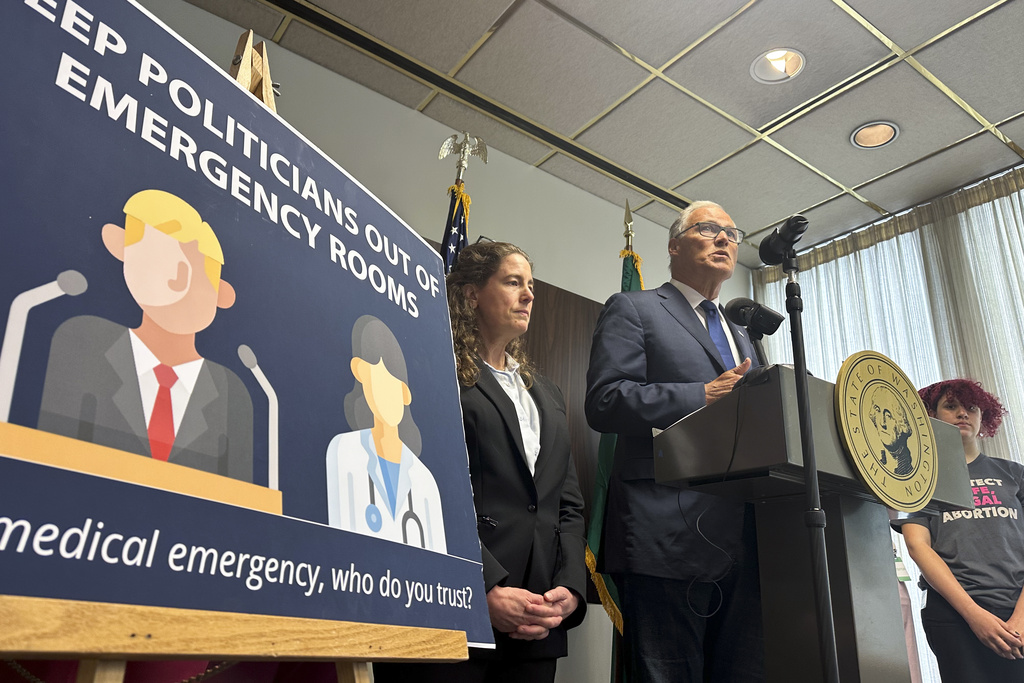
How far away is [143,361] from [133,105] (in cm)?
28

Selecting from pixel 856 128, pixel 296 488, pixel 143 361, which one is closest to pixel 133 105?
pixel 143 361

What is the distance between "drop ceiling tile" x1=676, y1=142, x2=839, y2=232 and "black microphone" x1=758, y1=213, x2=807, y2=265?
2.35 m

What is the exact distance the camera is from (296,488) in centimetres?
71

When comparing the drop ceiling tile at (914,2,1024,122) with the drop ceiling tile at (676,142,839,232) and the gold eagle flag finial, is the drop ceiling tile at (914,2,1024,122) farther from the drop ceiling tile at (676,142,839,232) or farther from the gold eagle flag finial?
the gold eagle flag finial

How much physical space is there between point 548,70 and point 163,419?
2932 mm

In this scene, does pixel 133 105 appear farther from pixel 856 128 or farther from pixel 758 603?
pixel 856 128

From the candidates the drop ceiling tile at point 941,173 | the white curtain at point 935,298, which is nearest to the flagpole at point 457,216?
the drop ceiling tile at point 941,173

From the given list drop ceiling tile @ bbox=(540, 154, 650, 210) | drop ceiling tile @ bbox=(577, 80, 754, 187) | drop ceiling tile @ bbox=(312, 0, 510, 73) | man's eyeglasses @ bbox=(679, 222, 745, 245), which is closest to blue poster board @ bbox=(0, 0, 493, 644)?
man's eyeglasses @ bbox=(679, 222, 745, 245)

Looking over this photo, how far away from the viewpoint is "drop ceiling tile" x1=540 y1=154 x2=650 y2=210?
3.83 m

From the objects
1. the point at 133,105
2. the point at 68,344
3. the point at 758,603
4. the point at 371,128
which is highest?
the point at 371,128

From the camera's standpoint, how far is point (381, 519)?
810 mm

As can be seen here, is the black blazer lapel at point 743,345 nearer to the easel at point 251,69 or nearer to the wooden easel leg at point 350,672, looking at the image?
the easel at point 251,69

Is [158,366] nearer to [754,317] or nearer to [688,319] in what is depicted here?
[754,317]

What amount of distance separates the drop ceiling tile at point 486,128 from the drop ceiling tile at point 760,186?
3.08ft
